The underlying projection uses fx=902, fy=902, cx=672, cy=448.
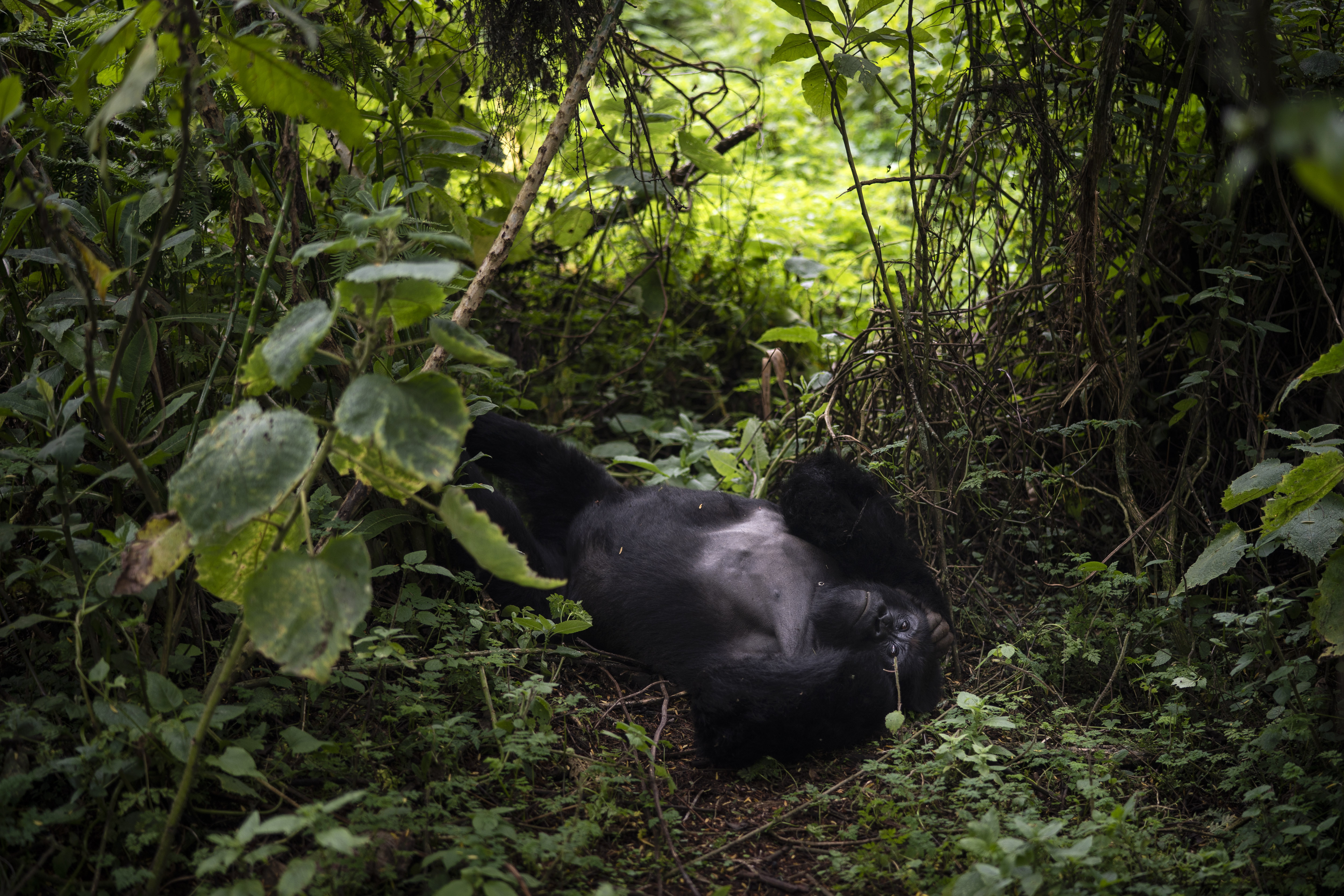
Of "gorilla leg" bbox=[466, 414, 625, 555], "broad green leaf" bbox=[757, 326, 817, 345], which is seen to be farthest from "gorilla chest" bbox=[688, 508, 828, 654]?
"broad green leaf" bbox=[757, 326, 817, 345]

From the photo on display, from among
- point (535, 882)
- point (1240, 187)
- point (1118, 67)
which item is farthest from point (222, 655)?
point (1240, 187)

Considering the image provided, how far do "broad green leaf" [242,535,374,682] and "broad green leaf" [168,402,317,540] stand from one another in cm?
9

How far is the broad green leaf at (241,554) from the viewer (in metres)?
1.22

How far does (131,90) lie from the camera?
3.41 feet

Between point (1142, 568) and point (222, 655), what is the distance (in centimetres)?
197

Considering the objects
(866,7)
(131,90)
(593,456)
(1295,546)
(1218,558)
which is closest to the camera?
(131,90)

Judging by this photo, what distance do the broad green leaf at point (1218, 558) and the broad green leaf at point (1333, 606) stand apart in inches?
7.4

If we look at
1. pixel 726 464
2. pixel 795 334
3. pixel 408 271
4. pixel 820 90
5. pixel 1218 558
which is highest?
pixel 820 90

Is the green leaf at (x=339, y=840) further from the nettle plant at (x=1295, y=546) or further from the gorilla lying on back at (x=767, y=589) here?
the nettle plant at (x=1295, y=546)

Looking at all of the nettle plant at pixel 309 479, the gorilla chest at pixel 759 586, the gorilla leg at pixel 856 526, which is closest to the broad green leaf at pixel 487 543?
the nettle plant at pixel 309 479

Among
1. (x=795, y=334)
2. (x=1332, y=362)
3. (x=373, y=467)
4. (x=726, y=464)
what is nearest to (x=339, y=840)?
(x=373, y=467)

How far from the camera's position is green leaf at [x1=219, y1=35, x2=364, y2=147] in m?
1.20

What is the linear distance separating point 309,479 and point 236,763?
39 centimetres

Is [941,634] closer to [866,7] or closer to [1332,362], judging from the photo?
[1332,362]
